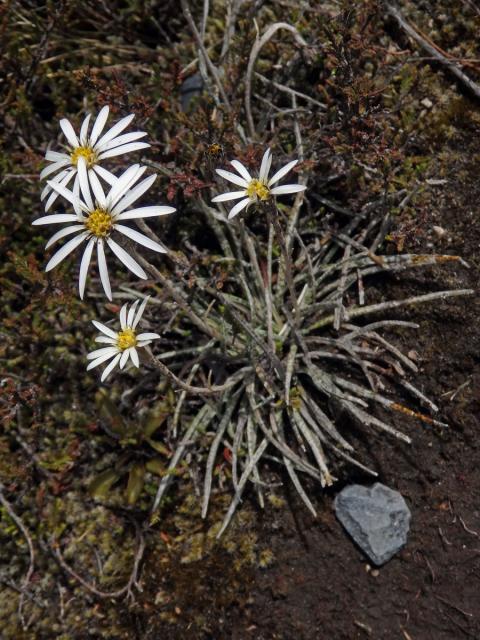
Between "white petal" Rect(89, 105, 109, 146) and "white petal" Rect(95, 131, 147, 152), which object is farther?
"white petal" Rect(89, 105, 109, 146)

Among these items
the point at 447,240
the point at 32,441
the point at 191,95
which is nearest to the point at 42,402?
the point at 32,441

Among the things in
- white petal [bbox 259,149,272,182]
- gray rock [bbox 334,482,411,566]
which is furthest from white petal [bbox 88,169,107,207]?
gray rock [bbox 334,482,411,566]

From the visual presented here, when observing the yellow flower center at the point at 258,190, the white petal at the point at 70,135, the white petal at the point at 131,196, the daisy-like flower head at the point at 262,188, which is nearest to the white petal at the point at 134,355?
the white petal at the point at 131,196

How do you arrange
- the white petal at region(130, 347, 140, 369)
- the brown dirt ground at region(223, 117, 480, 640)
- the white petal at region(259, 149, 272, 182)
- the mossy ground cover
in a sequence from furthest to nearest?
the mossy ground cover
the brown dirt ground at region(223, 117, 480, 640)
the white petal at region(259, 149, 272, 182)
the white petal at region(130, 347, 140, 369)

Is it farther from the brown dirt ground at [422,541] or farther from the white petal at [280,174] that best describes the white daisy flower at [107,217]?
the brown dirt ground at [422,541]

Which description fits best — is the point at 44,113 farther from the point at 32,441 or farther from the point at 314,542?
the point at 314,542

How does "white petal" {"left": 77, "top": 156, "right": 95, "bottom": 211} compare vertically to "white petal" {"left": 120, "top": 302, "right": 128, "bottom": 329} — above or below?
above

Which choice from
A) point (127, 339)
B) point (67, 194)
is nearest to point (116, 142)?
point (67, 194)

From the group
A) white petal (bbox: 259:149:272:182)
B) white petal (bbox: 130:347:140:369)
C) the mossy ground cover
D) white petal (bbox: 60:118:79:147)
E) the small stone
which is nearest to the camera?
white petal (bbox: 130:347:140:369)

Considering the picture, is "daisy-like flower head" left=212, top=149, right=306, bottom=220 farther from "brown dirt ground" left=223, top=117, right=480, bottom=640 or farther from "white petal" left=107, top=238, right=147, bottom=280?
"brown dirt ground" left=223, top=117, right=480, bottom=640
